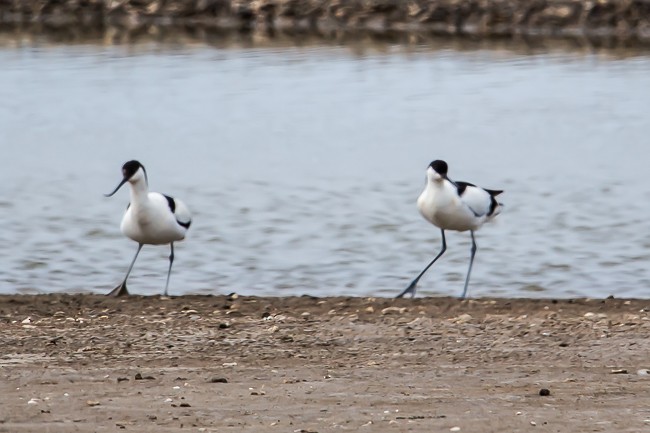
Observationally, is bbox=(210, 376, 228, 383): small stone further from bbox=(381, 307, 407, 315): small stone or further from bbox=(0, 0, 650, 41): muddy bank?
bbox=(0, 0, 650, 41): muddy bank

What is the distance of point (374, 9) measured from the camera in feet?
99.6

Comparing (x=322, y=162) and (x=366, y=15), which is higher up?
(x=322, y=162)

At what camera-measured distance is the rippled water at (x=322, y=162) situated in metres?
11.8

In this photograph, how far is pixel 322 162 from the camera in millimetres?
17000

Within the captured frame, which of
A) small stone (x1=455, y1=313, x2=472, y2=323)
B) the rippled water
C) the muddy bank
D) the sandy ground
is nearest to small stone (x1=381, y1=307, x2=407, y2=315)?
the sandy ground

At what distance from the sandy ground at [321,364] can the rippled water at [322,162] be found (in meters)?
2.02

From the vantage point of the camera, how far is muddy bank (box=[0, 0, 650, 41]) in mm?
28938

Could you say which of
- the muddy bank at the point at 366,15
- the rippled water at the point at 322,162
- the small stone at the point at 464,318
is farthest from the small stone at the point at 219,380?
the muddy bank at the point at 366,15

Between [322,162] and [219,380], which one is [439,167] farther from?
[322,162]

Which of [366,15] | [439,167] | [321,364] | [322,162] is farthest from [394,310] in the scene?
[366,15]

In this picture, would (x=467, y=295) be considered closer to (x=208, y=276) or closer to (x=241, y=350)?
(x=208, y=276)

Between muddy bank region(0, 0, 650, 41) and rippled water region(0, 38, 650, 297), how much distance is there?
10.9 feet

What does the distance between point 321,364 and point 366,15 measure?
2359 cm

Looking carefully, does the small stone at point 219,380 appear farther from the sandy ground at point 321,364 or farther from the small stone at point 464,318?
the small stone at point 464,318
